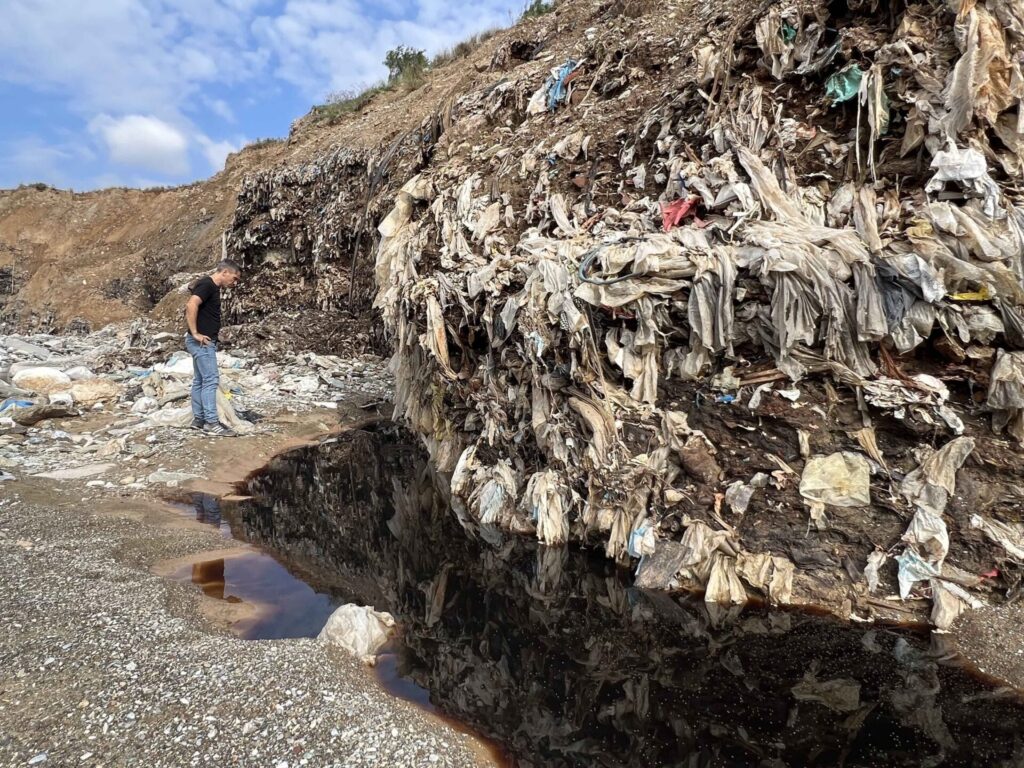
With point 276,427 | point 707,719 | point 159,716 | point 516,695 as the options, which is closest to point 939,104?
point 707,719

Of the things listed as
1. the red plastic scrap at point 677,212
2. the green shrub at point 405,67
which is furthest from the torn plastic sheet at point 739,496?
the green shrub at point 405,67

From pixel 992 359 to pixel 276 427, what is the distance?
718 cm

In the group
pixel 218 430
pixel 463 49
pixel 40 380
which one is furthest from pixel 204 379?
pixel 463 49

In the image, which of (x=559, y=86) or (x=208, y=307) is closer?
(x=208, y=307)

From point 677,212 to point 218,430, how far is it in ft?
18.4

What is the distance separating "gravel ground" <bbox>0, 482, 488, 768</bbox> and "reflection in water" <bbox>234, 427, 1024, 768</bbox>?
0.41m

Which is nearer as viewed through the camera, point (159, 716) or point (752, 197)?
point (159, 716)

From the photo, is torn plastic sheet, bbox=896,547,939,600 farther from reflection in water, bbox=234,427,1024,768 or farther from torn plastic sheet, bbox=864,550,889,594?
reflection in water, bbox=234,427,1024,768

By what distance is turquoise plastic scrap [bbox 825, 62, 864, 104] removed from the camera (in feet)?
14.7

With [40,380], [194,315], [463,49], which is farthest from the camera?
[463,49]

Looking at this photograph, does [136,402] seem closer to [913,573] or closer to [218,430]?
[218,430]

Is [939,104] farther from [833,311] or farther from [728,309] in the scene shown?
[728,309]

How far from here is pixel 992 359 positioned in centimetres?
356

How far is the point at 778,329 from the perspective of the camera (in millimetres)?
3873
